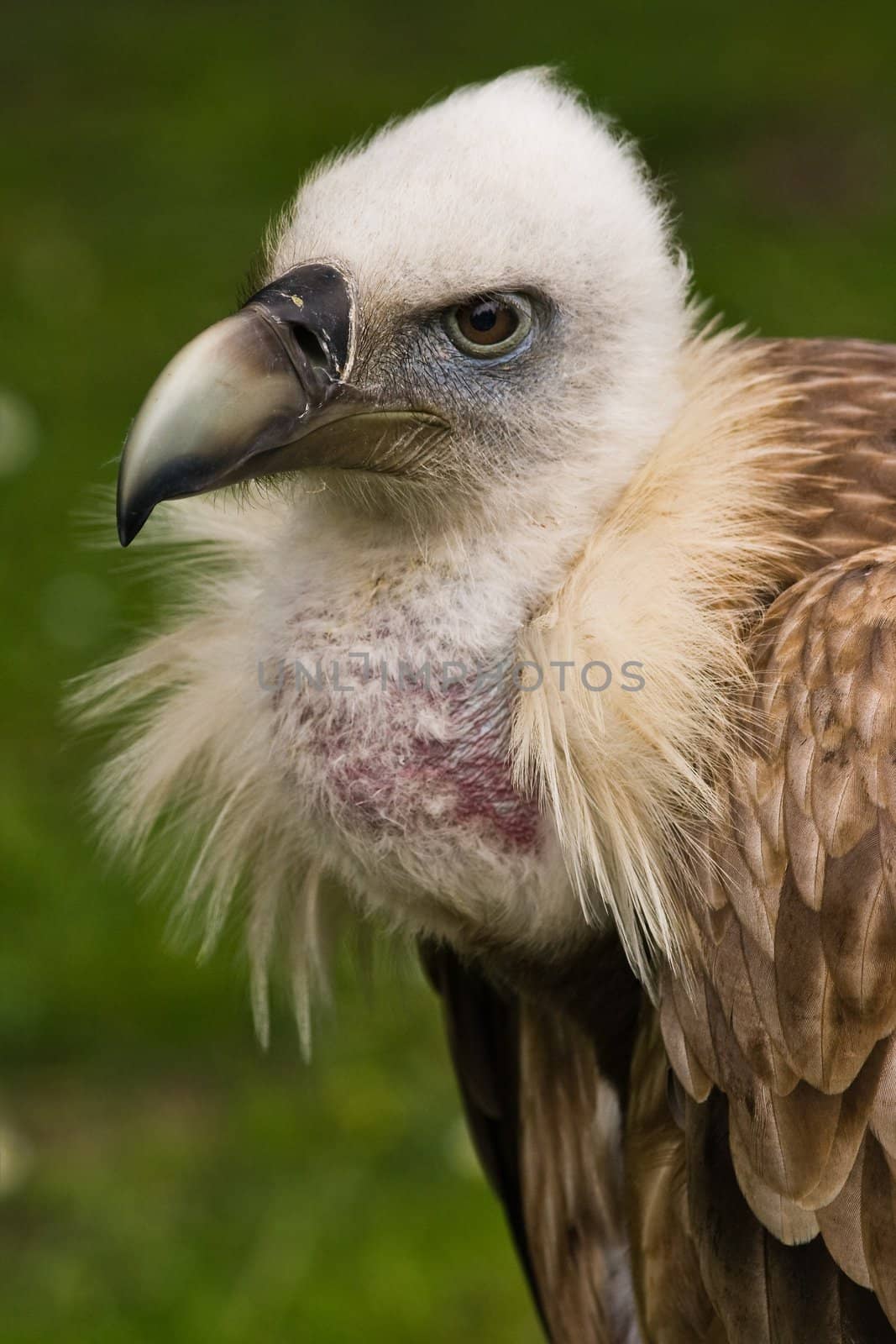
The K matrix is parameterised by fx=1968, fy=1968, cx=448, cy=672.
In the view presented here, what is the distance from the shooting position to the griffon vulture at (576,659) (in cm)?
163

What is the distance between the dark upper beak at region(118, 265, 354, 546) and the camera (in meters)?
1.63

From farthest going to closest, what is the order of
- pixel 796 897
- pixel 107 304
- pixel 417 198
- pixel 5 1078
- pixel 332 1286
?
pixel 107 304 → pixel 5 1078 → pixel 332 1286 → pixel 417 198 → pixel 796 897

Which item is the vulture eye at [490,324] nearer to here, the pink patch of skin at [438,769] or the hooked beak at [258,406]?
the hooked beak at [258,406]

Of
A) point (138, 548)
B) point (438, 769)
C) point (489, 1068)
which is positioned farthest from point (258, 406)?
point (489, 1068)

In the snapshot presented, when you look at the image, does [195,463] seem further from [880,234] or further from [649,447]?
[880,234]

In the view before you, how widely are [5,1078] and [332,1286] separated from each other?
0.80m

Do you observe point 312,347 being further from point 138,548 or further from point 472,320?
point 138,548

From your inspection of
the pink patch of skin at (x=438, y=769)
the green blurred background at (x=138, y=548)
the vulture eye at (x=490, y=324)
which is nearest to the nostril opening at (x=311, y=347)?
the vulture eye at (x=490, y=324)

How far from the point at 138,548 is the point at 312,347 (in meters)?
0.52

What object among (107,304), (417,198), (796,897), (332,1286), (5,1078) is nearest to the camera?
(796,897)

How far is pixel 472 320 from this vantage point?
1.82 m

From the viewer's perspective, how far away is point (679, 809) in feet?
5.52

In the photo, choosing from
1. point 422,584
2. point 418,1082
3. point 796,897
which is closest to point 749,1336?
point 796,897

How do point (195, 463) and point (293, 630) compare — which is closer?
point (195, 463)
